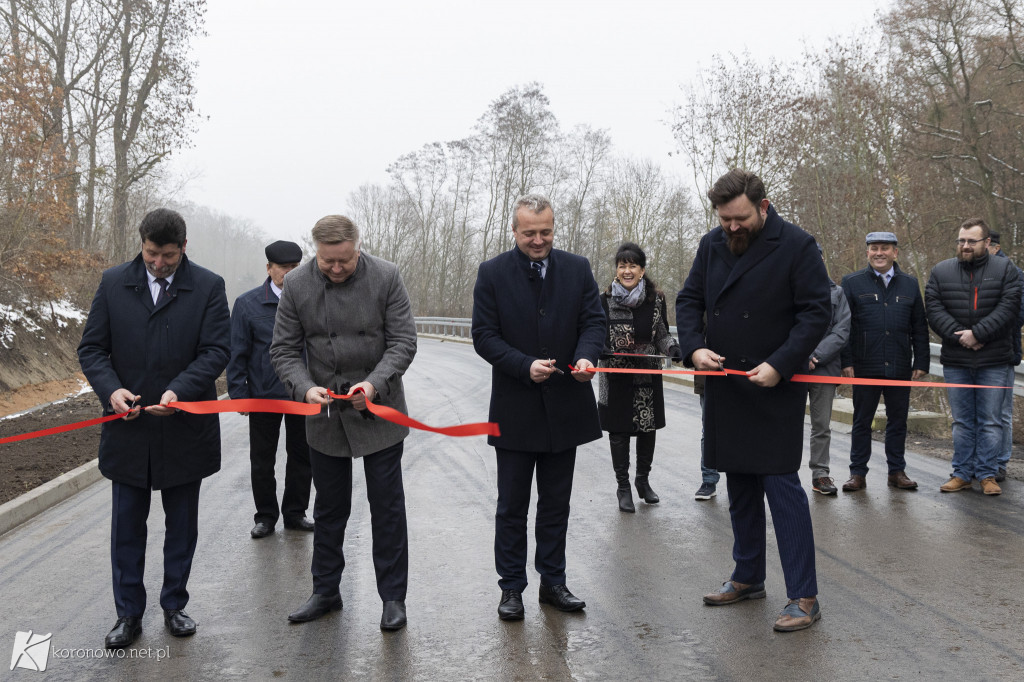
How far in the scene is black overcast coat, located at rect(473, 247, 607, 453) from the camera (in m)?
4.95

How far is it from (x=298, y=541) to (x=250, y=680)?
8.37 feet

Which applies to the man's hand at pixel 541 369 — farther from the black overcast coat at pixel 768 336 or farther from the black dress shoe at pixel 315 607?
the black dress shoe at pixel 315 607

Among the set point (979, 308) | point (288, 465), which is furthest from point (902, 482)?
point (288, 465)

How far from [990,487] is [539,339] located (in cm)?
465

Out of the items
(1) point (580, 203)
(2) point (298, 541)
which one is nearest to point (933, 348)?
(2) point (298, 541)

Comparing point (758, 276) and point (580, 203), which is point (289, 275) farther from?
point (580, 203)

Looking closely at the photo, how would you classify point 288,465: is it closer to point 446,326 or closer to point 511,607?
point 511,607

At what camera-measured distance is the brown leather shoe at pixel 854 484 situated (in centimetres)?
785

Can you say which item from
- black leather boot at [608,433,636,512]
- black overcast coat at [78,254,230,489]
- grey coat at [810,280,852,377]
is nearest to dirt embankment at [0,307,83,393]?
black leather boot at [608,433,636,512]

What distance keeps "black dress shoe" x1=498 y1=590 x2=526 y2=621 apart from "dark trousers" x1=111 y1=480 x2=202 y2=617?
1.63 m

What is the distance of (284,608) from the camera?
16.8 feet

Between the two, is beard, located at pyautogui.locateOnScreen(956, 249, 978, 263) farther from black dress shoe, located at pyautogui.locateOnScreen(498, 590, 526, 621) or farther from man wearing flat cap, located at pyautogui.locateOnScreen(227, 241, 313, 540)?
man wearing flat cap, located at pyautogui.locateOnScreen(227, 241, 313, 540)

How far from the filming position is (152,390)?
472 cm

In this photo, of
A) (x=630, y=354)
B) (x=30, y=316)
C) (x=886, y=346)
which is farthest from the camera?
(x=30, y=316)
